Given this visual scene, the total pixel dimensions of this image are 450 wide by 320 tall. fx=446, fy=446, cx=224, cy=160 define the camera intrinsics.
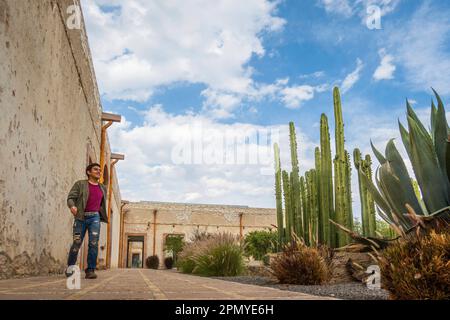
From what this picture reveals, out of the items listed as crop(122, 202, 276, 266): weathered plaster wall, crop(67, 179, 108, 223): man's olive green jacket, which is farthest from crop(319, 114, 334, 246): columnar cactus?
crop(122, 202, 276, 266): weathered plaster wall

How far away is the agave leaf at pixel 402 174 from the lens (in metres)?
4.96

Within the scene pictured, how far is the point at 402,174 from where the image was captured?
5.12 meters

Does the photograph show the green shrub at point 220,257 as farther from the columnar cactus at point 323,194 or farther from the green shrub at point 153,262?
the green shrub at point 153,262

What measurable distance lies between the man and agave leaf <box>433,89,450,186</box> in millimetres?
3786

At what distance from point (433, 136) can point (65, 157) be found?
5226 mm

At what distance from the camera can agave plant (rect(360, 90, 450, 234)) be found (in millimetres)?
4613

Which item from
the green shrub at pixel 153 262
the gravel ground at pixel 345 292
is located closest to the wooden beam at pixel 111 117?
the gravel ground at pixel 345 292

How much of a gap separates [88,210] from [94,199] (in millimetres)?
142

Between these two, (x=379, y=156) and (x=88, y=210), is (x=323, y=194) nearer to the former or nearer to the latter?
(x=379, y=156)

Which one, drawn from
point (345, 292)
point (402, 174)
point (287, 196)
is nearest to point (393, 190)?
point (402, 174)

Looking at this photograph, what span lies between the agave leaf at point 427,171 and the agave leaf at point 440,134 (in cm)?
8

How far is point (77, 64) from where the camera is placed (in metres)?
7.85
